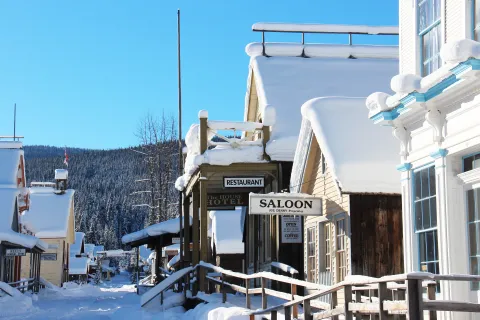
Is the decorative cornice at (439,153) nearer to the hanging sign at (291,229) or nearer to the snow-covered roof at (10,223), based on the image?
the hanging sign at (291,229)

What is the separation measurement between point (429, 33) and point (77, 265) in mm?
69331

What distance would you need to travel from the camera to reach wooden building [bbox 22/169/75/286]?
167 feet

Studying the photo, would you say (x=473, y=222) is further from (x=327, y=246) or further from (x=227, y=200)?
(x=227, y=200)

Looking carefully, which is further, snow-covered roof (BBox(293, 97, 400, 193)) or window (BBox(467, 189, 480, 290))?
snow-covered roof (BBox(293, 97, 400, 193))

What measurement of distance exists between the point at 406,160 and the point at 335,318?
10.3ft

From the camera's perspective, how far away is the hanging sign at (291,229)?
1827 centimetres

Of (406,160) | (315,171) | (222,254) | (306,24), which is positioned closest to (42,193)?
(222,254)

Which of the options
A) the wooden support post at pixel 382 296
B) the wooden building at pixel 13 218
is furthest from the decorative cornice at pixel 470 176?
the wooden building at pixel 13 218

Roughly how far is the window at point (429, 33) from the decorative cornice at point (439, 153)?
130cm

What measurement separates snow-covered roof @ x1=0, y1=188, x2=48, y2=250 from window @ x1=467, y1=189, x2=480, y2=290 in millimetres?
23787

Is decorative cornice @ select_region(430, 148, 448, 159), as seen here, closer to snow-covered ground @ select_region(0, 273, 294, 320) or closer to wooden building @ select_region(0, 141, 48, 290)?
snow-covered ground @ select_region(0, 273, 294, 320)

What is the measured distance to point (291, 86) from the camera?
2316 cm

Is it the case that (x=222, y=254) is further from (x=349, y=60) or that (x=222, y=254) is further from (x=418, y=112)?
(x=418, y=112)

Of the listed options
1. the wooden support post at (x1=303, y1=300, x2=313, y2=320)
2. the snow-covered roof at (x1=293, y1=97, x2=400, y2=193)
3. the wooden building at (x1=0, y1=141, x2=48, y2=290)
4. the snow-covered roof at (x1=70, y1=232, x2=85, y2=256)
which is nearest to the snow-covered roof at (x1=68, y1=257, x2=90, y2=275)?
the snow-covered roof at (x1=70, y1=232, x2=85, y2=256)
